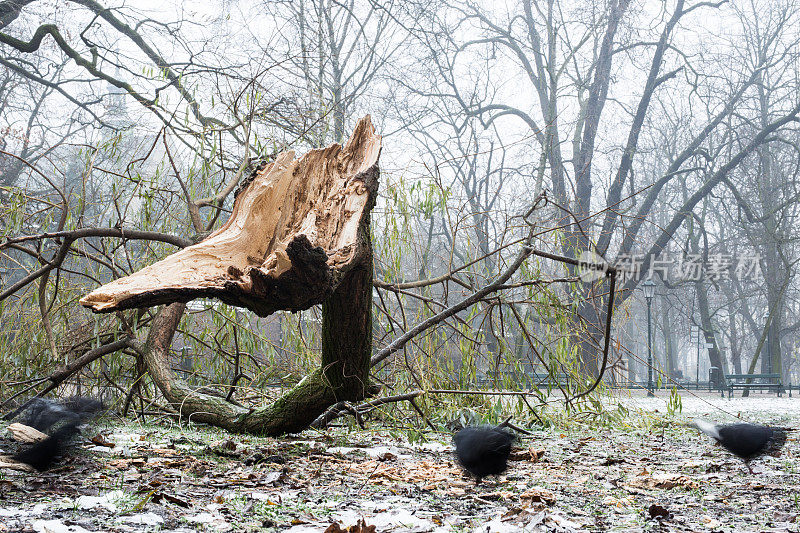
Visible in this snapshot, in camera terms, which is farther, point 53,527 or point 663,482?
point 663,482

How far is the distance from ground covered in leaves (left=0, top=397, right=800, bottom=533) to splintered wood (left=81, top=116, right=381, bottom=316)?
0.68 meters

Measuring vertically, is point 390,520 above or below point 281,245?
below

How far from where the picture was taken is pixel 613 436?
4.81 meters

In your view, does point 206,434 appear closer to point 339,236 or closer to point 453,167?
point 339,236

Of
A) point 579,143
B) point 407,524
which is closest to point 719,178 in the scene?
point 579,143

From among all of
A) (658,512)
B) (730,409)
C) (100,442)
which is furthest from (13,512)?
(730,409)

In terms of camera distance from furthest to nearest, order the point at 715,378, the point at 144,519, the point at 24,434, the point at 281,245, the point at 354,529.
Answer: the point at 715,378 < the point at 24,434 < the point at 281,245 < the point at 144,519 < the point at 354,529

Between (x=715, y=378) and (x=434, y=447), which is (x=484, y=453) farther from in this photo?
(x=715, y=378)

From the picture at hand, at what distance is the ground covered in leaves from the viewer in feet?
6.39

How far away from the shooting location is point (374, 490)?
8.19 feet

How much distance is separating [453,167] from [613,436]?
37.2 feet

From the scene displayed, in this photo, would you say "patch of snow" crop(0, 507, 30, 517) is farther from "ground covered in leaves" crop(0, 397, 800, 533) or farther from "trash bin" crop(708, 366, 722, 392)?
"trash bin" crop(708, 366, 722, 392)

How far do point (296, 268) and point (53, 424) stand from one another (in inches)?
88.8

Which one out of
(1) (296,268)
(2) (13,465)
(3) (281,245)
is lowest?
(2) (13,465)
